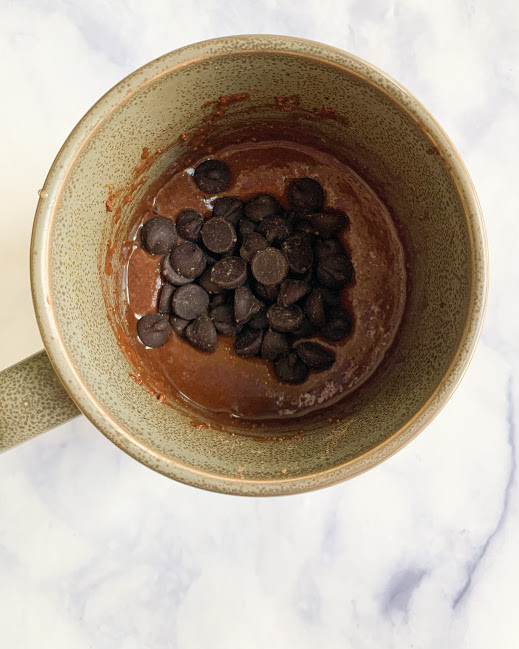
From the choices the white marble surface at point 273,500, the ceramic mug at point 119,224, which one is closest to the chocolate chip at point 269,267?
the ceramic mug at point 119,224

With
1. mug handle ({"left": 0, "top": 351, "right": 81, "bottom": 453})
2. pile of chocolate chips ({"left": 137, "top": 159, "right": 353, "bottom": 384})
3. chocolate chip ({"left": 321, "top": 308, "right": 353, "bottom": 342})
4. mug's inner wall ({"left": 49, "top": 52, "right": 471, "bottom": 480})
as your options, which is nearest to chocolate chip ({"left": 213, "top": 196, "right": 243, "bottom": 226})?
pile of chocolate chips ({"left": 137, "top": 159, "right": 353, "bottom": 384})

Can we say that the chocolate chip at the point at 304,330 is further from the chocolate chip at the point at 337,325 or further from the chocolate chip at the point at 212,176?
the chocolate chip at the point at 212,176

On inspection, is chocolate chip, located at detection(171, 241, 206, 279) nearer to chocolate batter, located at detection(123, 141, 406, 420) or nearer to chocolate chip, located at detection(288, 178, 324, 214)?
chocolate batter, located at detection(123, 141, 406, 420)

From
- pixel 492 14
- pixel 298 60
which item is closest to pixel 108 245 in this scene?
pixel 298 60

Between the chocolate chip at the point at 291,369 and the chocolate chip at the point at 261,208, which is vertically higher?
the chocolate chip at the point at 261,208

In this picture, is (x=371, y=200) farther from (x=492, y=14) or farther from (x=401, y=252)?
(x=492, y=14)

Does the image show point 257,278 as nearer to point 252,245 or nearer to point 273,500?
point 252,245

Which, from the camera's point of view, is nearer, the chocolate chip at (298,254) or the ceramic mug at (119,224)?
the ceramic mug at (119,224)
